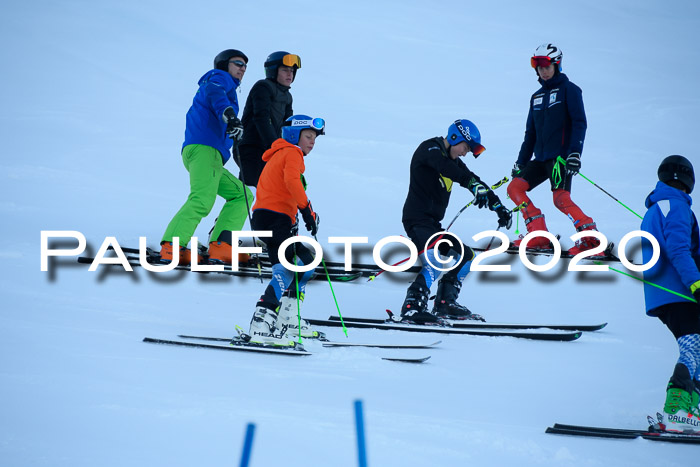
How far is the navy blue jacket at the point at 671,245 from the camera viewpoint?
4.12m

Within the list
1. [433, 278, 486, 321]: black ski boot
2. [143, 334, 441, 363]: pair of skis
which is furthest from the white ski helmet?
[143, 334, 441, 363]: pair of skis

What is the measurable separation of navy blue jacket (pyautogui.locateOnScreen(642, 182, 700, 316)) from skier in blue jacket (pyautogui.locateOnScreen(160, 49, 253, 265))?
3636 mm

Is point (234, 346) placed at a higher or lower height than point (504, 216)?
lower

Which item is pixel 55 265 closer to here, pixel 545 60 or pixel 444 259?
pixel 444 259

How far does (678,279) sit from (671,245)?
0.19 m

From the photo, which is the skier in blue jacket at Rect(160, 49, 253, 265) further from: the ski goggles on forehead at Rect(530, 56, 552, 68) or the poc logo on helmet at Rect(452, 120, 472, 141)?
the ski goggles on forehead at Rect(530, 56, 552, 68)

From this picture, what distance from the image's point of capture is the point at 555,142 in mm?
8156

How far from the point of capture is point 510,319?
22.6ft

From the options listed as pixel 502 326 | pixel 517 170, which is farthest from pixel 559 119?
pixel 502 326

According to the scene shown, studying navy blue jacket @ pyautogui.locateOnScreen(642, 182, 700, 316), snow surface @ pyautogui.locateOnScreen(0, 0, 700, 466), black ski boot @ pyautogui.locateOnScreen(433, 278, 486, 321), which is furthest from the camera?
black ski boot @ pyautogui.locateOnScreen(433, 278, 486, 321)

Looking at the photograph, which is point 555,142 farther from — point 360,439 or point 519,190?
point 360,439

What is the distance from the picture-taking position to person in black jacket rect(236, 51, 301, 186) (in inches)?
289

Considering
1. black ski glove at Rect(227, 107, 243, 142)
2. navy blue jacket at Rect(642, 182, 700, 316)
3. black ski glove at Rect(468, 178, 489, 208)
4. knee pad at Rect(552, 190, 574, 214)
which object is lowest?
navy blue jacket at Rect(642, 182, 700, 316)

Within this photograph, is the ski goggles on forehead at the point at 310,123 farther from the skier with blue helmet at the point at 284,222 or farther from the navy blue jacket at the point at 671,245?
the navy blue jacket at the point at 671,245
